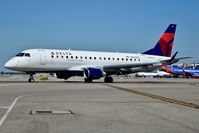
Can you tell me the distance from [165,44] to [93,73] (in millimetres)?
12496

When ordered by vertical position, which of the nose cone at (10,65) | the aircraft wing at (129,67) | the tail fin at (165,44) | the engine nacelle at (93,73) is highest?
the tail fin at (165,44)

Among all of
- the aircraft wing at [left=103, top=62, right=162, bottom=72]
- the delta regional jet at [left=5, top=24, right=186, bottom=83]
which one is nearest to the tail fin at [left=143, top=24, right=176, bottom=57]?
the delta regional jet at [left=5, top=24, right=186, bottom=83]

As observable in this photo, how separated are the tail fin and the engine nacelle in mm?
10120

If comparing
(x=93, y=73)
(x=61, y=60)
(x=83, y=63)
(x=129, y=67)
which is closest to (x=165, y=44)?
(x=129, y=67)

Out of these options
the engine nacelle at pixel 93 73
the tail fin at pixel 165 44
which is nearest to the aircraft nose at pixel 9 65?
the engine nacelle at pixel 93 73

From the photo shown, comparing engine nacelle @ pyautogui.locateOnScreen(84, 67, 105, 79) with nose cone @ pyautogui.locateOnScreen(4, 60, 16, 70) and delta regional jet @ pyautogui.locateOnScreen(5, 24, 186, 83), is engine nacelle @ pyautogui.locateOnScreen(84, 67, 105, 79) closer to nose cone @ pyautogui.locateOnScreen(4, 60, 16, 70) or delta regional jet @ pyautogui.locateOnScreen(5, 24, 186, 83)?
delta regional jet @ pyautogui.locateOnScreen(5, 24, 186, 83)

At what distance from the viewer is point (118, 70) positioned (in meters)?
43.1

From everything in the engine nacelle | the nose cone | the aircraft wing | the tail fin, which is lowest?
the engine nacelle

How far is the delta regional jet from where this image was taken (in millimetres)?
39750

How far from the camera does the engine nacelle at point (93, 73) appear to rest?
1592 inches

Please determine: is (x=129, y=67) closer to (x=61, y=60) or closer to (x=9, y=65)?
(x=61, y=60)

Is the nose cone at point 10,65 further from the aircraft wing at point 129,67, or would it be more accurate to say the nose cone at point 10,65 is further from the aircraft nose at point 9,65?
the aircraft wing at point 129,67

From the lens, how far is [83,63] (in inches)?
1662

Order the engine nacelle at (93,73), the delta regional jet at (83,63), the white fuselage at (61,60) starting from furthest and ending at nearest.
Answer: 1. the engine nacelle at (93,73)
2. the delta regional jet at (83,63)
3. the white fuselage at (61,60)
